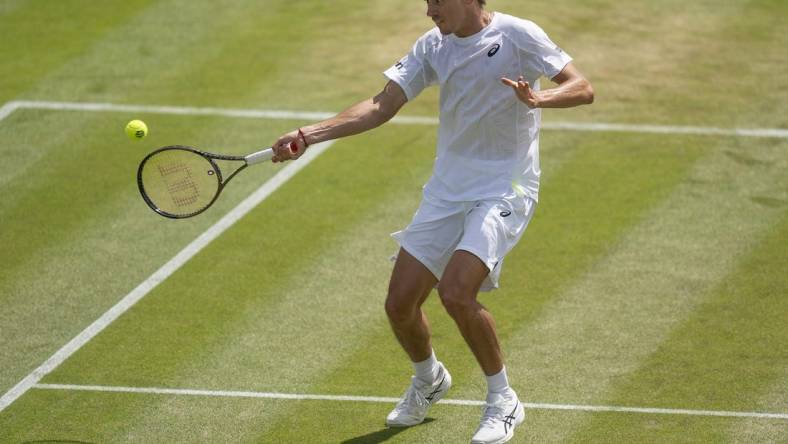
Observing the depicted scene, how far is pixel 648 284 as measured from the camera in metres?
11.1

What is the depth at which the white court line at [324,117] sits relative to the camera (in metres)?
14.0

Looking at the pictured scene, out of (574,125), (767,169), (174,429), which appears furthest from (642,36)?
(174,429)

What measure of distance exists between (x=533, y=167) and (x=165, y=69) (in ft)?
24.9

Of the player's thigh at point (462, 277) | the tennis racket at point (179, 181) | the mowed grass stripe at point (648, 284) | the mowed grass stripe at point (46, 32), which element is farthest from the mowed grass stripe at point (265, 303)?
the mowed grass stripe at point (46, 32)

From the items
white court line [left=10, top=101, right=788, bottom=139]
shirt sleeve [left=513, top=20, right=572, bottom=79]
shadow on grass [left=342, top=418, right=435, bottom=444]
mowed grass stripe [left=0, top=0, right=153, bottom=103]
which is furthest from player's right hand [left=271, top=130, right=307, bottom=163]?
mowed grass stripe [left=0, top=0, right=153, bottom=103]

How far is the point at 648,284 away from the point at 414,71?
310 cm

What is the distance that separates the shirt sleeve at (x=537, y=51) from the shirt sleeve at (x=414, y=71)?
605mm

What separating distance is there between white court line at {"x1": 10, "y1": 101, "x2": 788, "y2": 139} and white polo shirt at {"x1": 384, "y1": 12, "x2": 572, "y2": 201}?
214 inches

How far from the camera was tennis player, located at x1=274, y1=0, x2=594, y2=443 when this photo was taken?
858 centimetres

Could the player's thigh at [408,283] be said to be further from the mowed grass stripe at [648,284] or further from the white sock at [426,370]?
the mowed grass stripe at [648,284]

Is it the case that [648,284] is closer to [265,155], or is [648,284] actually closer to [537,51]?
[537,51]

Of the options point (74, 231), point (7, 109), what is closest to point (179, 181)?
point (74, 231)

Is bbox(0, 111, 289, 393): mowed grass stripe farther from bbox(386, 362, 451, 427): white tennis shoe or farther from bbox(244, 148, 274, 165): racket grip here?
bbox(386, 362, 451, 427): white tennis shoe

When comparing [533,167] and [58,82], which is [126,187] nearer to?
[58,82]
